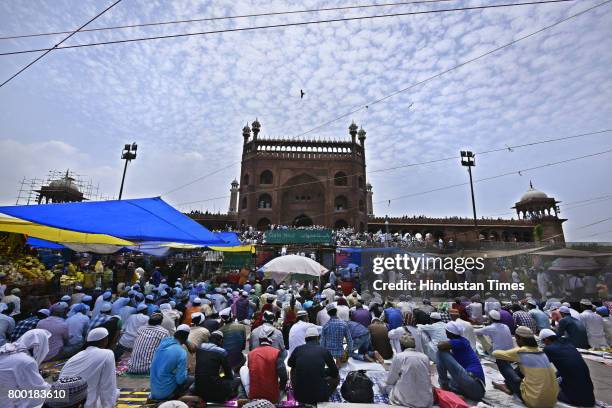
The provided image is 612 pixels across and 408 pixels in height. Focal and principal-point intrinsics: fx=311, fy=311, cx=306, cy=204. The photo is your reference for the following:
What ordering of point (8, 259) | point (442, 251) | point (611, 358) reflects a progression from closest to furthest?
point (611, 358)
point (8, 259)
point (442, 251)

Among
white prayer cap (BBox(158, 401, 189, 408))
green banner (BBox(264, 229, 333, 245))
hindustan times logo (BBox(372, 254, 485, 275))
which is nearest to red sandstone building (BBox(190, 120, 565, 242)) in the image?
green banner (BBox(264, 229, 333, 245))

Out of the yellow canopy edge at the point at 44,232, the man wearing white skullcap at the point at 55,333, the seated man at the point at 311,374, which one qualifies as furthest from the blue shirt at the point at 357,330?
the yellow canopy edge at the point at 44,232

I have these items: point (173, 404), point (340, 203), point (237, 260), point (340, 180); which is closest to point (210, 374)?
point (173, 404)

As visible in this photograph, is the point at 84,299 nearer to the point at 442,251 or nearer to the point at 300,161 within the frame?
the point at 442,251

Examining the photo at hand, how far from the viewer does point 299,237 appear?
16.8 m

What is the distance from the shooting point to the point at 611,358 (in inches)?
239

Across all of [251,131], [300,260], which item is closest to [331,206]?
[251,131]

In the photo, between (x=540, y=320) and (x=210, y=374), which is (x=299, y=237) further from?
(x=210, y=374)

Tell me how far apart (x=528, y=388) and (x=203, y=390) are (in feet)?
13.0

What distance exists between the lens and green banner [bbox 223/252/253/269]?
639 inches

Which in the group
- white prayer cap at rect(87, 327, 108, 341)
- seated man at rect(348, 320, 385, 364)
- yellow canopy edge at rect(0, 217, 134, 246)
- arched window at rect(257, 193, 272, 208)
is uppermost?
arched window at rect(257, 193, 272, 208)

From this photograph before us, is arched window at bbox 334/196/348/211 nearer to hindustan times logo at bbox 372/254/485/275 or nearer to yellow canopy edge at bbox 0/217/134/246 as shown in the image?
hindustan times logo at bbox 372/254/485/275

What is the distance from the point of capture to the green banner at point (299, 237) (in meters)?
16.5

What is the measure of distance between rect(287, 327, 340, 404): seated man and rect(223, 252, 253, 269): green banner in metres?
12.8
